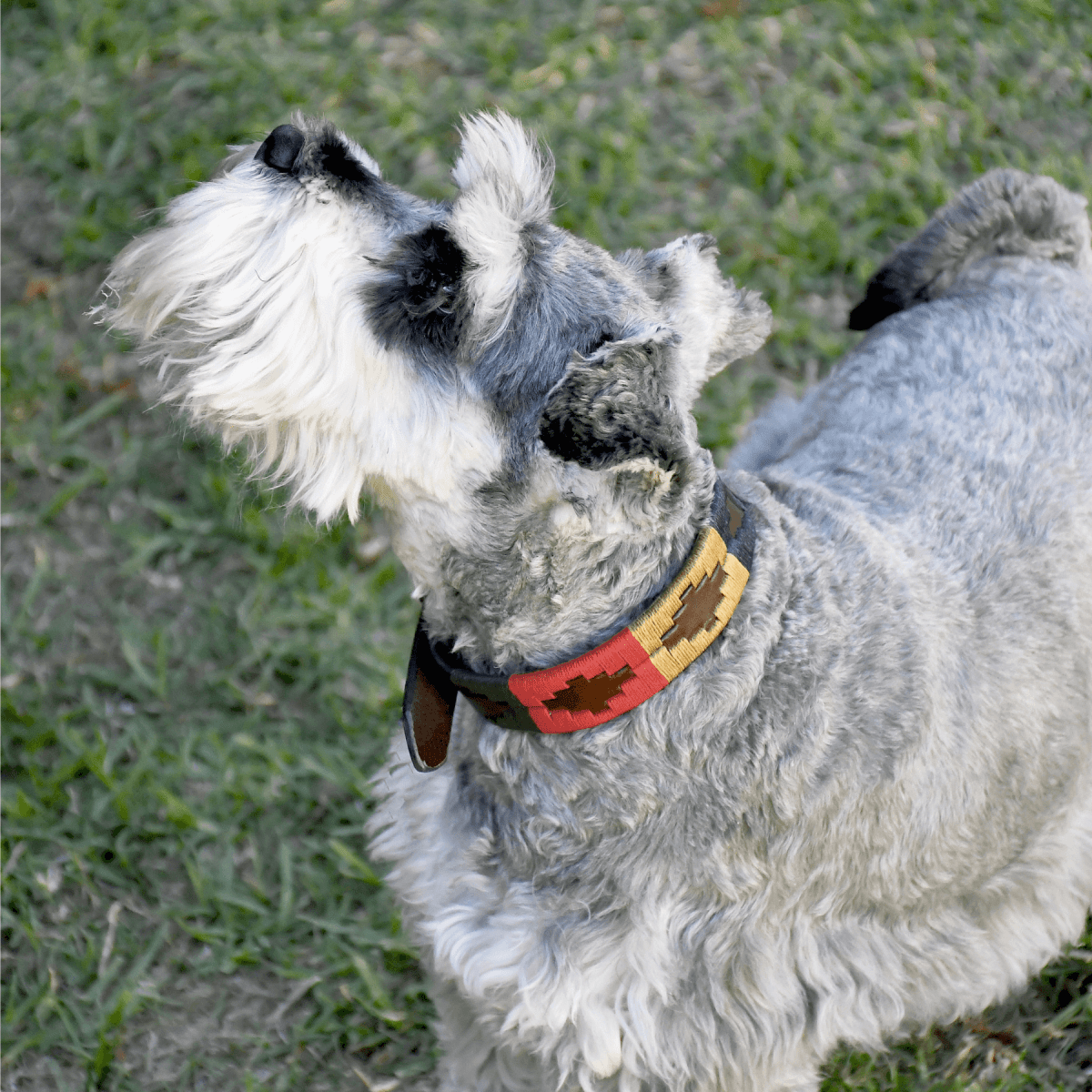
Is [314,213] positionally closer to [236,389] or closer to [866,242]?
[236,389]

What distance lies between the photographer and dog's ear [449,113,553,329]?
1898 mm

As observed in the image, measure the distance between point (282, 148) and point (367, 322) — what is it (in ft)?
1.15

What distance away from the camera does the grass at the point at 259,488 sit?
9.96ft

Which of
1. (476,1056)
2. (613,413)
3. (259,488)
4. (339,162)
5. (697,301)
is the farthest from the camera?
(476,1056)

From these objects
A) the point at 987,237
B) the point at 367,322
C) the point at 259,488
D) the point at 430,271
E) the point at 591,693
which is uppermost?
the point at 987,237

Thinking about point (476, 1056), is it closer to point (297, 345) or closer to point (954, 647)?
point (954, 647)

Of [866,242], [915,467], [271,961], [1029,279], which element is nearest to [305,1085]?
[271,961]

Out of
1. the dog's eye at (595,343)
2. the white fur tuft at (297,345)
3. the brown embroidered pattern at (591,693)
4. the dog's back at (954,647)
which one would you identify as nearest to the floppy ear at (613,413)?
the dog's eye at (595,343)

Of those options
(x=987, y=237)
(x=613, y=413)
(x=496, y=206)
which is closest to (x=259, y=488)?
(x=496, y=206)

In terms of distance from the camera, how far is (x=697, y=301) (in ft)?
7.54

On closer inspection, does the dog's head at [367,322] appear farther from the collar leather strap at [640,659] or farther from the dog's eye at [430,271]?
the collar leather strap at [640,659]

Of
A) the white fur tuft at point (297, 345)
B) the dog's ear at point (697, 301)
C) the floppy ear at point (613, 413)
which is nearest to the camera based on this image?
the floppy ear at point (613, 413)

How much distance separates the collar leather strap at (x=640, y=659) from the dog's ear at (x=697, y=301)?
41cm

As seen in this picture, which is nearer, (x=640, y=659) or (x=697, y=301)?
(x=640, y=659)
